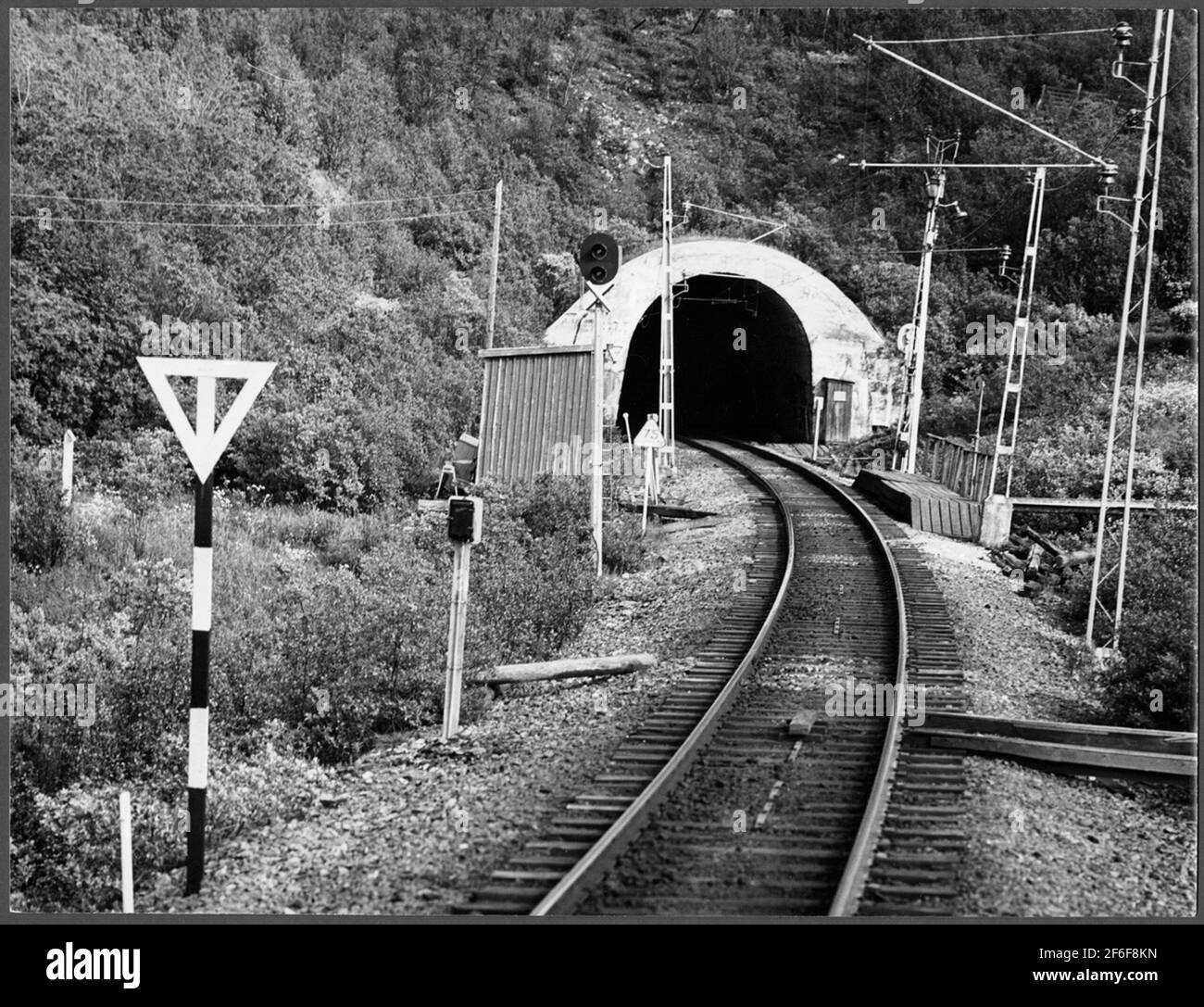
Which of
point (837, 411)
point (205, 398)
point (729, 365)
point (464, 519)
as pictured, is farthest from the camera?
point (729, 365)

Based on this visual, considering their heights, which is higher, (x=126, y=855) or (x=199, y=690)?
(x=199, y=690)

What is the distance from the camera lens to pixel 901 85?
50844 millimetres

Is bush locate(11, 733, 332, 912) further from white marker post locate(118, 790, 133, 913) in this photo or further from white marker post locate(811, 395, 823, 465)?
white marker post locate(811, 395, 823, 465)

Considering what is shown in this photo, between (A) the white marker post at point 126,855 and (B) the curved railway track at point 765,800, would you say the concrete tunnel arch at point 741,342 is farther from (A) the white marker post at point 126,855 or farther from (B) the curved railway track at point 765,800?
(A) the white marker post at point 126,855

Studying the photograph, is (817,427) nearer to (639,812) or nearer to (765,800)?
(765,800)

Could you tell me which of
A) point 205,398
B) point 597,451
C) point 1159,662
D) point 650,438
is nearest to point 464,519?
point 205,398

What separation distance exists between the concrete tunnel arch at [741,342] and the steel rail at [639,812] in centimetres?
1844

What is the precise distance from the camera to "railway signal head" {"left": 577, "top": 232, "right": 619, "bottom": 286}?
1373cm

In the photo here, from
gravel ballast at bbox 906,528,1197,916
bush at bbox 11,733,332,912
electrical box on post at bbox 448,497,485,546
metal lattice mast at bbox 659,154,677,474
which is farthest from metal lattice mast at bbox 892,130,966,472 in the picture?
bush at bbox 11,733,332,912

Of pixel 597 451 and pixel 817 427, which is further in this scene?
pixel 817 427

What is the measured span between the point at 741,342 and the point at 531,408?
21523 millimetres

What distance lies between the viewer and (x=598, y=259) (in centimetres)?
1379
